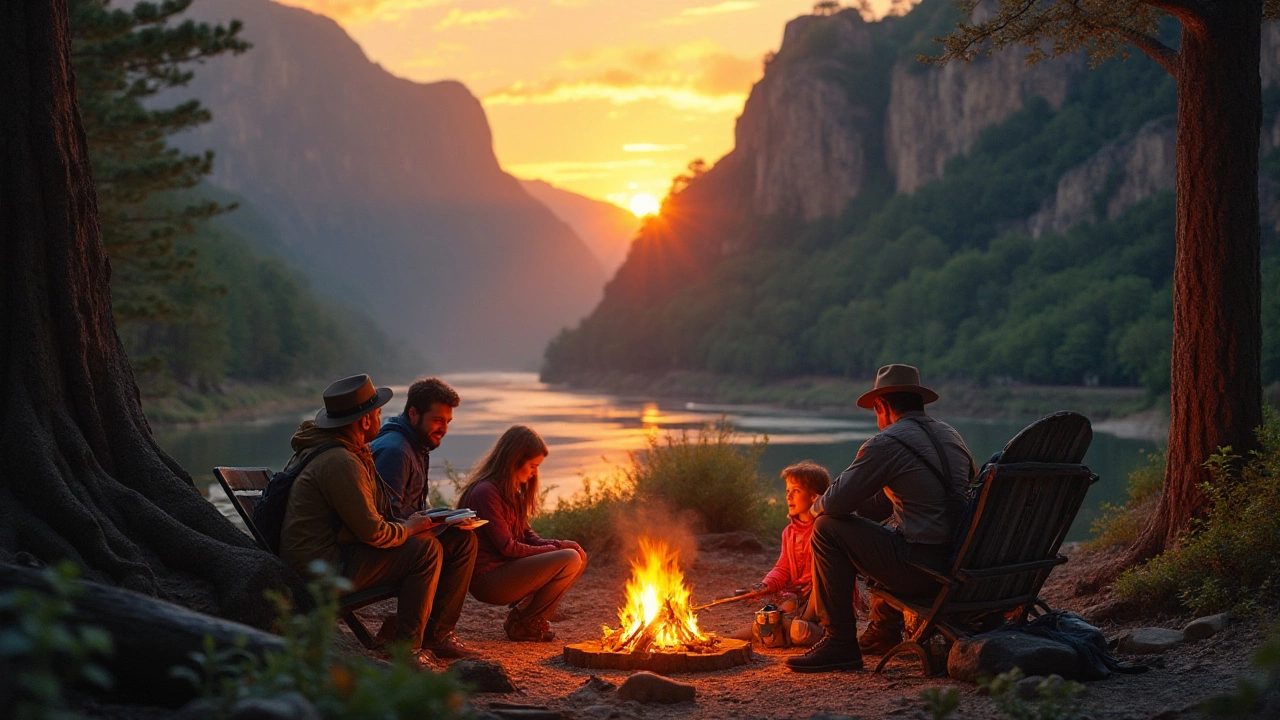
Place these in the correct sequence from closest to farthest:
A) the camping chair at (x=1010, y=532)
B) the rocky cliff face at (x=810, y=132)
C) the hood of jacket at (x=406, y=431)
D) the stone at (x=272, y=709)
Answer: the stone at (x=272, y=709)
the camping chair at (x=1010, y=532)
the hood of jacket at (x=406, y=431)
the rocky cliff face at (x=810, y=132)

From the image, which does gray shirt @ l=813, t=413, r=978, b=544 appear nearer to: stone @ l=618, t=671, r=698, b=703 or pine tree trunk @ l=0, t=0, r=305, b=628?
stone @ l=618, t=671, r=698, b=703

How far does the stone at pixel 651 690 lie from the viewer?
187 inches

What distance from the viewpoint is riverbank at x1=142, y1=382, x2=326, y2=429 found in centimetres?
4116

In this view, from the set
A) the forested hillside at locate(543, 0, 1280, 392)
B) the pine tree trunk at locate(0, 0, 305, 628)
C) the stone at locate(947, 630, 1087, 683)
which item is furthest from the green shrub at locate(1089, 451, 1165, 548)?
the forested hillside at locate(543, 0, 1280, 392)

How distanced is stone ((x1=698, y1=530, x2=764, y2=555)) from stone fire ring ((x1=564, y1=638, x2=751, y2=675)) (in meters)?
4.69

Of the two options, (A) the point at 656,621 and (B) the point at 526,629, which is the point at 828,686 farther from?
(B) the point at 526,629

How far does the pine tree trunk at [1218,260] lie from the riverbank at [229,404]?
3311cm

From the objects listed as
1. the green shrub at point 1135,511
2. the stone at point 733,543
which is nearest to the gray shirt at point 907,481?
the green shrub at point 1135,511

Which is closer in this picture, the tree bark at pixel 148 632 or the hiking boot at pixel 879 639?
the tree bark at pixel 148 632

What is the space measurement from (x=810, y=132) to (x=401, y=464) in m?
128

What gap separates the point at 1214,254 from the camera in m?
6.93

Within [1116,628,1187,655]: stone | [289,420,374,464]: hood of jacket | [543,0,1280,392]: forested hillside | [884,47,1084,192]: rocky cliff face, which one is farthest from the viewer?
[884,47,1084,192]: rocky cliff face

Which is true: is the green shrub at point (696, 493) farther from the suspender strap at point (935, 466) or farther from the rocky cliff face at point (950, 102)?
the rocky cliff face at point (950, 102)

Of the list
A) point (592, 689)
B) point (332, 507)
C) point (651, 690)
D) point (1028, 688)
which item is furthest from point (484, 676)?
point (1028, 688)
